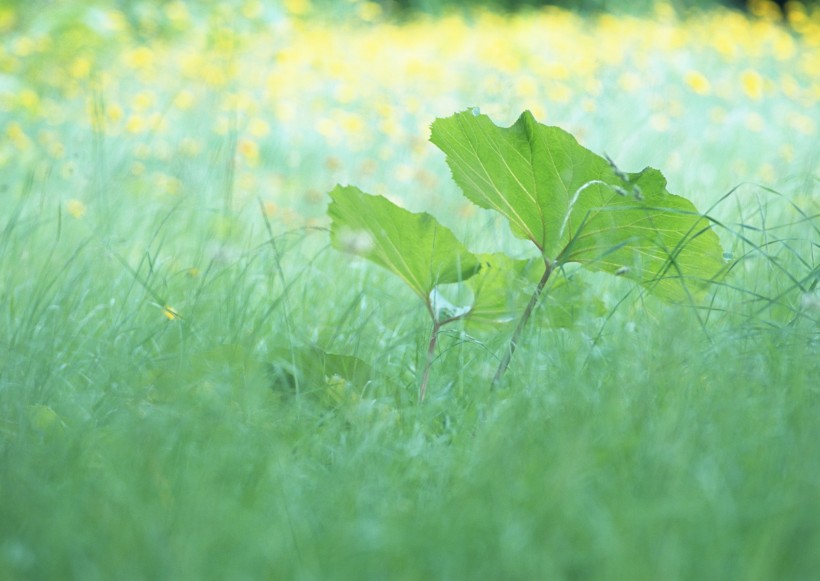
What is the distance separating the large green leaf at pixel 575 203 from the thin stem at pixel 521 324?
1.5 inches

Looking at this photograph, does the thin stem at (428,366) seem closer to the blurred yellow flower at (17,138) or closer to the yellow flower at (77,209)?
the yellow flower at (77,209)

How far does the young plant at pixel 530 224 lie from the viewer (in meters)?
1.58

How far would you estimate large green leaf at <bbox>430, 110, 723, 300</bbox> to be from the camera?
1.57m

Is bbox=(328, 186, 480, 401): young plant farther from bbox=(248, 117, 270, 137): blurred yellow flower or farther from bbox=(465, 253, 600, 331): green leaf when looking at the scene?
bbox=(248, 117, 270, 137): blurred yellow flower

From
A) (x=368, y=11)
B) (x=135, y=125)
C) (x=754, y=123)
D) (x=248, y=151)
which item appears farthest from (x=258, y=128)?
(x=368, y=11)

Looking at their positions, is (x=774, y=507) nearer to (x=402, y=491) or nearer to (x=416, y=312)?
(x=402, y=491)

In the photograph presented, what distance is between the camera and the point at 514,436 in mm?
1306

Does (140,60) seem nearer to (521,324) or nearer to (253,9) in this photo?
(253,9)

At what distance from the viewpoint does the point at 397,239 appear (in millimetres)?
1631

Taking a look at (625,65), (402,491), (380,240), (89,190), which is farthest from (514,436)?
(625,65)

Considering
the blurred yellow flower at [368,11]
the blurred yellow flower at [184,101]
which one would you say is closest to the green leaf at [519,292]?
the blurred yellow flower at [184,101]

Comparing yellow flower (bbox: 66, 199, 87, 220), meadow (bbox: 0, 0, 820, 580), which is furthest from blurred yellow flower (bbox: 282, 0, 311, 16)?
yellow flower (bbox: 66, 199, 87, 220)

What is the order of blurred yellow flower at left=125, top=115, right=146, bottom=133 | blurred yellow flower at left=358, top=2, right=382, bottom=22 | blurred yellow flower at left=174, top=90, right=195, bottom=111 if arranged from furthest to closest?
blurred yellow flower at left=358, top=2, right=382, bottom=22, blurred yellow flower at left=174, top=90, right=195, bottom=111, blurred yellow flower at left=125, top=115, right=146, bottom=133

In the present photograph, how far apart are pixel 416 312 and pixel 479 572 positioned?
3.55 ft
